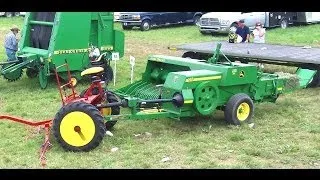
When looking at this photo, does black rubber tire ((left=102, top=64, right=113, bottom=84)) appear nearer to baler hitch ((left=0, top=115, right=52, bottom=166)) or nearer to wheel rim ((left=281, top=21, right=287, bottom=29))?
baler hitch ((left=0, top=115, right=52, bottom=166))

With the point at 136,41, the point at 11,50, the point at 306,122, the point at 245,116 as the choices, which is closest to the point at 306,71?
the point at 306,122

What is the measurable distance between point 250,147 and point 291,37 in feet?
46.8

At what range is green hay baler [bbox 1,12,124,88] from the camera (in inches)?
389

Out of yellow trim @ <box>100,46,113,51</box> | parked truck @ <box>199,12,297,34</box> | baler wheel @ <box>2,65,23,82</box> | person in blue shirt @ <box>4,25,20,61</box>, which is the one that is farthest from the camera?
parked truck @ <box>199,12,297,34</box>

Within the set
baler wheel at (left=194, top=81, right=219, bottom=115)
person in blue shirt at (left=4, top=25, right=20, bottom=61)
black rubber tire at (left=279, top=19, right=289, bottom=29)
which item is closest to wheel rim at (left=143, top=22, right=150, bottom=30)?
black rubber tire at (left=279, top=19, right=289, bottom=29)

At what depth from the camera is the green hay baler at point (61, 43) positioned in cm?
989

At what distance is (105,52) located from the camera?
1093 cm

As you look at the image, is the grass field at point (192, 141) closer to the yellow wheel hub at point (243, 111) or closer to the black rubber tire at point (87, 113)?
the black rubber tire at point (87, 113)

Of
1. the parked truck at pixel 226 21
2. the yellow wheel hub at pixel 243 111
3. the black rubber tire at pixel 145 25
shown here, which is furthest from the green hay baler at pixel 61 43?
the black rubber tire at pixel 145 25

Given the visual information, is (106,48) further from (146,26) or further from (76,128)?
(146,26)

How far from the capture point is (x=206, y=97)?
6.50m

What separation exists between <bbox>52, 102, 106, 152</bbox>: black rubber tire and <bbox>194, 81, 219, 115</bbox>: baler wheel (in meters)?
1.44

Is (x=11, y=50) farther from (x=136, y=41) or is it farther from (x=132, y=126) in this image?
(x=136, y=41)
